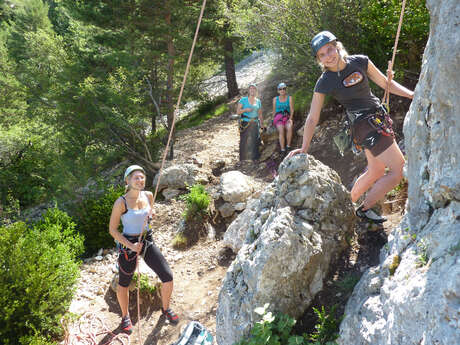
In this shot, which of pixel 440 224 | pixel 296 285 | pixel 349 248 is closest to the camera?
pixel 440 224

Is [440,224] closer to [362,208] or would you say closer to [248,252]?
[362,208]

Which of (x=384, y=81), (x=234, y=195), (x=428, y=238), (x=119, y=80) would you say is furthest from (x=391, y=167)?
(x=119, y=80)

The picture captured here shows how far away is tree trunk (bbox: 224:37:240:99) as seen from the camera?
1371 centimetres

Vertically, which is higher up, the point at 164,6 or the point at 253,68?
the point at 164,6

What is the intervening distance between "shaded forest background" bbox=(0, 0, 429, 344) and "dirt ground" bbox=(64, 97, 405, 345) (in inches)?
25.7

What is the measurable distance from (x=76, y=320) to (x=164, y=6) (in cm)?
820

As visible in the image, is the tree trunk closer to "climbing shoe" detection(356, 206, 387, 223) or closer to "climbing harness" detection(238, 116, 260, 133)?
"climbing harness" detection(238, 116, 260, 133)

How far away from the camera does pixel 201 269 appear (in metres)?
5.61

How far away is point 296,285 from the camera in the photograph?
2.97m

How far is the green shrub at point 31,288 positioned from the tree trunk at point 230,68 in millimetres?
10335

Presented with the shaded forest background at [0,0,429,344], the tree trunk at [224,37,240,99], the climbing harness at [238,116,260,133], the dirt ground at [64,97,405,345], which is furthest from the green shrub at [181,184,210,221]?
the tree trunk at [224,37,240,99]

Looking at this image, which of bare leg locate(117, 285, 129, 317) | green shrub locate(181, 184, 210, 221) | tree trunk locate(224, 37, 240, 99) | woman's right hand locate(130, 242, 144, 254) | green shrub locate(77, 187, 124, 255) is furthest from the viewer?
tree trunk locate(224, 37, 240, 99)

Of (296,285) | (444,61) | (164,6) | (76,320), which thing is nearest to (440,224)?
(444,61)

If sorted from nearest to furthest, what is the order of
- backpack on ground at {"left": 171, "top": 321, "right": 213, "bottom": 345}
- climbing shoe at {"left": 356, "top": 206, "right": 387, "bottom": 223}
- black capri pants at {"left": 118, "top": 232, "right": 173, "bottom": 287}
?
climbing shoe at {"left": 356, "top": 206, "right": 387, "bottom": 223} → backpack on ground at {"left": 171, "top": 321, "right": 213, "bottom": 345} → black capri pants at {"left": 118, "top": 232, "right": 173, "bottom": 287}
